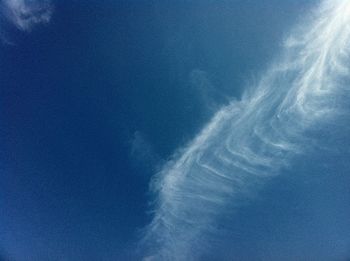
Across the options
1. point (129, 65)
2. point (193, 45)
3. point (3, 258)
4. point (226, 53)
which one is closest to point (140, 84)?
point (129, 65)

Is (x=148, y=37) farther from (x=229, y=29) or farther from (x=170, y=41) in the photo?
(x=229, y=29)

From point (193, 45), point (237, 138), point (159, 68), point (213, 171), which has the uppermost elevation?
point (193, 45)

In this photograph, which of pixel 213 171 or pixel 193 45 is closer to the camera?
pixel 193 45

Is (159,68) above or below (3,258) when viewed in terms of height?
above

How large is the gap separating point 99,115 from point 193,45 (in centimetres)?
364

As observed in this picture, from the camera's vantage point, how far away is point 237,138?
8344 mm

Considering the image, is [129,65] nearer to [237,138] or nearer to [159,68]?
[159,68]

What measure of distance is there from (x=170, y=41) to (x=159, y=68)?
2.80 feet

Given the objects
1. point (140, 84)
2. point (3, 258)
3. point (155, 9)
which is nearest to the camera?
point (155, 9)

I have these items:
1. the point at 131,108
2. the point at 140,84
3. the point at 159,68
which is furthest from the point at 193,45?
the point at 131,108

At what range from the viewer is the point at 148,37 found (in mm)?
7914

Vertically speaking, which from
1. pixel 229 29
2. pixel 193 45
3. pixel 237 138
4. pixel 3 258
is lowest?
pixel 3 258

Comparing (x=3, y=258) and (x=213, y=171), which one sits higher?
(x=213, y=171)

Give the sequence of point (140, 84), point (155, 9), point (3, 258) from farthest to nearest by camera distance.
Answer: point (3, 258)
point (140, 84)
point (155, 9)
